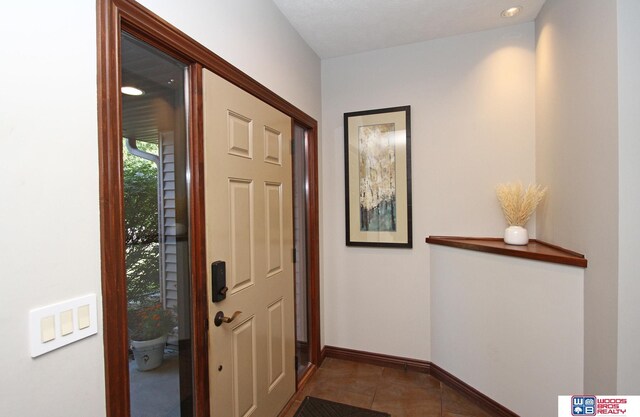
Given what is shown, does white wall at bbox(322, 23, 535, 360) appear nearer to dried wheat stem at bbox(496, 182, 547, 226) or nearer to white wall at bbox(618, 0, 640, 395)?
dried wheat stem at bbox(496, 182, 547, 226)

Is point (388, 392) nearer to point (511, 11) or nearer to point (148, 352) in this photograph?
point (148, 352)

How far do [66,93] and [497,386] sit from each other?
2.68 m

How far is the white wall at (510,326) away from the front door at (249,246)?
121cm

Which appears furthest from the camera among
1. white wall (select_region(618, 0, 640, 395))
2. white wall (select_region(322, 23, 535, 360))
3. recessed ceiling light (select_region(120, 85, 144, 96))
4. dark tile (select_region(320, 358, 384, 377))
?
dark tile (select_region(320, 358, 384, 377))

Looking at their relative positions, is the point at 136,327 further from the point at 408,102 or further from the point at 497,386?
the point at 408,102

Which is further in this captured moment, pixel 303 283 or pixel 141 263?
pixel 303 283

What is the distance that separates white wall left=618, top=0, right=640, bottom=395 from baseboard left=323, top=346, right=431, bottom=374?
1.48 meters

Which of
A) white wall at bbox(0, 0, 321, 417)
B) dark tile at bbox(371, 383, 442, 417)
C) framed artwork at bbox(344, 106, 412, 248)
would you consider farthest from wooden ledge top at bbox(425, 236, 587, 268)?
white wall at bbox(0, 0, 321, 417)

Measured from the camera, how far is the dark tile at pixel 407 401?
6.82ft

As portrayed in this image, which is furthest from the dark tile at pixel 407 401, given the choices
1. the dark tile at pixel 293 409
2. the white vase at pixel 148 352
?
the white vase at pixel 148 352

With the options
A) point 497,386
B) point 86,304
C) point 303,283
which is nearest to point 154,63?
point 86,304

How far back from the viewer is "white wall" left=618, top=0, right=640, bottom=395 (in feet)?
4.22

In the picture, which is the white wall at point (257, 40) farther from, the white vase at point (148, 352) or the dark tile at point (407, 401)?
the dark tile at point (407, 401)

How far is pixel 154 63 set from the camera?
4.02 ft
